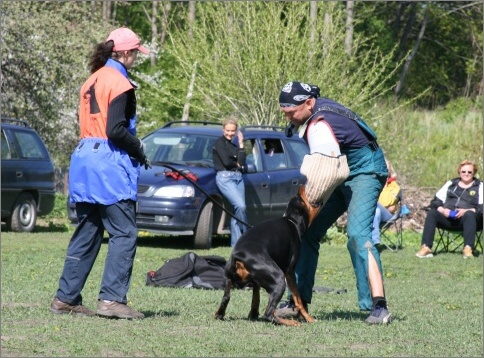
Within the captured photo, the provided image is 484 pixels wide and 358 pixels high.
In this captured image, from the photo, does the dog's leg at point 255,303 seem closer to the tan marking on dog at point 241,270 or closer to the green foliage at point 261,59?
the tan marking on dog at point 241,270

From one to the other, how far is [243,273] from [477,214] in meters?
10.00

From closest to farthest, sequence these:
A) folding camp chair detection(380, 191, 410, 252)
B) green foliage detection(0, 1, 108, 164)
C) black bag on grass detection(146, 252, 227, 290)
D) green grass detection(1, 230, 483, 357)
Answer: green grass detection(1, 230, 483, 357), black bag on grass detection(146, 252, 227, 290), folding camp chair detection(380, 191, 410, 252), green foliage detection(0, 1, 108, 164)

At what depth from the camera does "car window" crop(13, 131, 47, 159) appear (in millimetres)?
17969

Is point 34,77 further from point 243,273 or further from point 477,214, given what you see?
point 243,273

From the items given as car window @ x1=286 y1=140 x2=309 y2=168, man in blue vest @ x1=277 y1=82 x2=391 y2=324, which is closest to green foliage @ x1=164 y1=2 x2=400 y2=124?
car window @ x1=286 y1=140 x2=309 y2=168

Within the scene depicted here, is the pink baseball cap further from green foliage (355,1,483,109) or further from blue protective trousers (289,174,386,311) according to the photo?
green foliage (355,1,483,109)

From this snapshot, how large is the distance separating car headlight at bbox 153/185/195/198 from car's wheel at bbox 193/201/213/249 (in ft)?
1.30

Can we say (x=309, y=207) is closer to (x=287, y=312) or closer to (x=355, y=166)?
(x=355, y=166)

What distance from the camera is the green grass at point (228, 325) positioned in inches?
247

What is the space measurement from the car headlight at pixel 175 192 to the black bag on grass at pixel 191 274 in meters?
4.55

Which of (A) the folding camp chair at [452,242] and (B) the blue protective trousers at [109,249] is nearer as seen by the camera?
(B) the blue protective trousers at [109,249]

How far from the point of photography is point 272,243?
741cm

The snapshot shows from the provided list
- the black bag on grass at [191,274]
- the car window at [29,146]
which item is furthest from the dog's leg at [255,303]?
the car window at [29,146]

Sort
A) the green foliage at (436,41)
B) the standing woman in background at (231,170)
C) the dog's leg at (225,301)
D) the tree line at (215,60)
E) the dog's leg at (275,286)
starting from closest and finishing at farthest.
Result: the dog's leg at (275,286), the dog's leg at (225,301), the standing woman in background at (231,170), the tree line at (215,60), the green foliage at (436,41)
